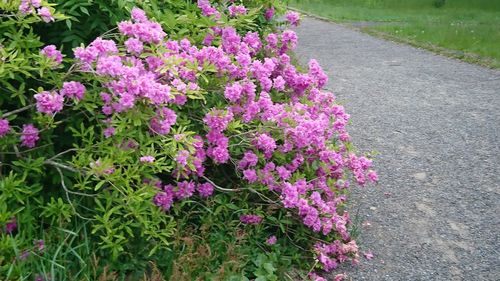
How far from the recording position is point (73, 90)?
2.54m

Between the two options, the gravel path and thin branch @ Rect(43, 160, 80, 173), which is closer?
thin branch @ Rect(43, 160, 80, 173)

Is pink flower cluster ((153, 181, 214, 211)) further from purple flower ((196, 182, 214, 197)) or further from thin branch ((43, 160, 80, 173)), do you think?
thin branch ((43, 160, 80, 173))

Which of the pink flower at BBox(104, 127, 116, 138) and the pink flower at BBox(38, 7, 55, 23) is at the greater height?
the pink flower at BBox(38, 7, 55, 23)

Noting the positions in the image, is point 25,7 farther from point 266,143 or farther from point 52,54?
point 266,143

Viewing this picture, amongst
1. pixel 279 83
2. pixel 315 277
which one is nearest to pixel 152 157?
pixel 315 277

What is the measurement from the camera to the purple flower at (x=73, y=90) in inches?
99.8

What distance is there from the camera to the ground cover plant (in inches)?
99.6

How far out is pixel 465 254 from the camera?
344 centimetres

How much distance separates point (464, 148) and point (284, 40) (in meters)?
2.23

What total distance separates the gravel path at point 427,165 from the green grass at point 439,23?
1329mm

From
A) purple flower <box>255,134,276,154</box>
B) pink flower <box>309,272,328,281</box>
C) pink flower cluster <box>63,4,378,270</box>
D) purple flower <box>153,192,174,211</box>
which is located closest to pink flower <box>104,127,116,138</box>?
pink flower cluster <box>63,4,378,270</box>

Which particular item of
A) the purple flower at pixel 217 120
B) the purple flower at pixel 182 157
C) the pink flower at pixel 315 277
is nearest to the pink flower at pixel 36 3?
the purple flower at pixel 182 157

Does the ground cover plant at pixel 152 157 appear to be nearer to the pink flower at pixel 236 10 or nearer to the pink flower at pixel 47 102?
the pink flower at pixel 47 102

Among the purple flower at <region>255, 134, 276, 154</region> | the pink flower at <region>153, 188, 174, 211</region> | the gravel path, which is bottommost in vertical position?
the gravel path
